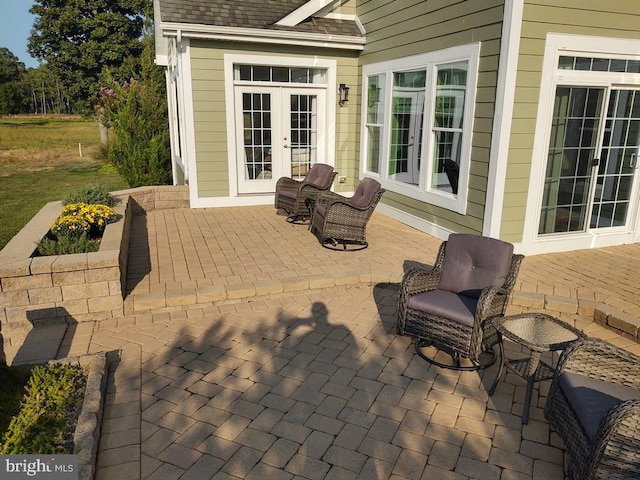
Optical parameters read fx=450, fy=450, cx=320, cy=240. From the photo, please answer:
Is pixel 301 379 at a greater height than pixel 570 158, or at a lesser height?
lesser

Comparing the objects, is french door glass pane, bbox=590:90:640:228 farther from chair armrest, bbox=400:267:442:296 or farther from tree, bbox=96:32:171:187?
tree, bbox=96:32:171:187

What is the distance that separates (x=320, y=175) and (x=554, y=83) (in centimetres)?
363

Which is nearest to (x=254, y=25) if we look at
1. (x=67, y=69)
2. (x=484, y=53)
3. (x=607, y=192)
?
(x=484, y=53)

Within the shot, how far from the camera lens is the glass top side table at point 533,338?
2.73 metres

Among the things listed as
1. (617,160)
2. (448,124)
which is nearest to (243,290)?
(448,124)

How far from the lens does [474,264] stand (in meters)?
3.66

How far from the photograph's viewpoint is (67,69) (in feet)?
79.0

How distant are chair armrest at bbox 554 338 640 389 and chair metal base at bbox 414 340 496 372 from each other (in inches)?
38.1

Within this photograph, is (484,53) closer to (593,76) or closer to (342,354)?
(593,76)

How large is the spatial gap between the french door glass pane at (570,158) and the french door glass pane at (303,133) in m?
4.59

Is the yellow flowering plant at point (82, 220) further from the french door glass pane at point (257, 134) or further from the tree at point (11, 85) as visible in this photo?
the tree at point (11, 85)

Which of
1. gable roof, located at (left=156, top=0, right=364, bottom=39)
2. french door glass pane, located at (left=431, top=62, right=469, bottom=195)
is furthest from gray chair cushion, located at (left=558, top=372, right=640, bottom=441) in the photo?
gable roof, located at (left=156, top=0, right=364, bottom=39)

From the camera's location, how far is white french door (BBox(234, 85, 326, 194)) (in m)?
8.38

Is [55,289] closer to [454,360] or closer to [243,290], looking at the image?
[243,290]
